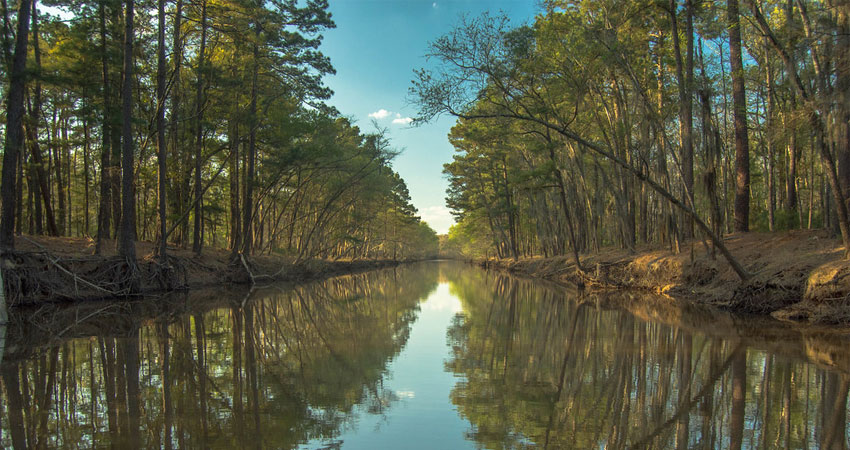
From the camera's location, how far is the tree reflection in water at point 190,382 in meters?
3.41

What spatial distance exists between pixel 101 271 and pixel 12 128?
4380 millimetres

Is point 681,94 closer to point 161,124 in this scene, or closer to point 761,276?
point 761,276

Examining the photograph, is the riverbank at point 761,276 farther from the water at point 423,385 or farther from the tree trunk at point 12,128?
the tree trunk at point 12,128

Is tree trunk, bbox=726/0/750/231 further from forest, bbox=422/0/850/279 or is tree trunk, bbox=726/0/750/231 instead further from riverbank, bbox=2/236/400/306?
riverbank, bbox=2/236/400/306

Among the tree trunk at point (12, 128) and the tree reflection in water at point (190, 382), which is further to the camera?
the tree trunk at point (12, 128)

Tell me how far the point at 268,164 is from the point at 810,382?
731 inches

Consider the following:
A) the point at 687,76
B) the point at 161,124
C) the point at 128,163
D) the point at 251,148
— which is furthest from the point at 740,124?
the point at 128,163

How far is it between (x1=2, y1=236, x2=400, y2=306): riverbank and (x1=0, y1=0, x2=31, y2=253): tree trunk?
2.40 feet

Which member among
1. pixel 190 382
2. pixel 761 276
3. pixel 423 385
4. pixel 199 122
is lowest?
pixel 423 385

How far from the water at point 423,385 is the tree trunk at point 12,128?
8.25 ft

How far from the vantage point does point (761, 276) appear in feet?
31.4

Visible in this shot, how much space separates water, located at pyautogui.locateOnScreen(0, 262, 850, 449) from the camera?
3398mm

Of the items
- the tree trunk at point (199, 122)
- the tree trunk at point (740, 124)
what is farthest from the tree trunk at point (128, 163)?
the tree trunk at point (740, 124)

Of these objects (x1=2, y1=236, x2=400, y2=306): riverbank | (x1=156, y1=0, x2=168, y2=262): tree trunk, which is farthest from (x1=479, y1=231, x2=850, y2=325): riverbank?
(x1=156, y1=0, x2=168, y2=262): tree trunk
